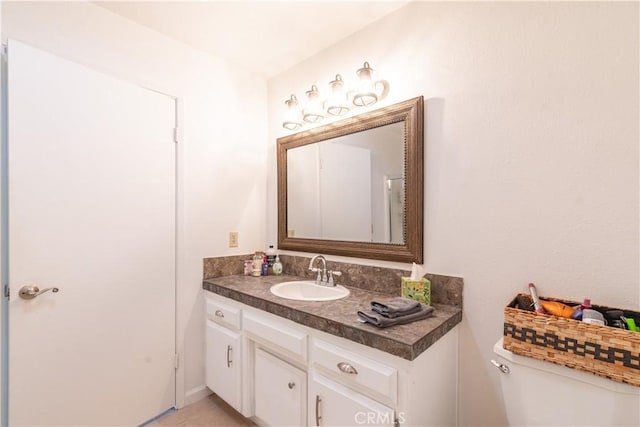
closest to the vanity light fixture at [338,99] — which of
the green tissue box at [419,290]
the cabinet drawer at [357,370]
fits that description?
the green tissue box at [419,290]

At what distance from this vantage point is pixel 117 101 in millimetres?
1632

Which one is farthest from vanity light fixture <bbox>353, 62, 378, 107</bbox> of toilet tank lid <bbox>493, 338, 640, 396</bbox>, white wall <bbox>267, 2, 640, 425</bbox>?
toilet tank lid <bbox>493, 338, 640, 396</bbox>

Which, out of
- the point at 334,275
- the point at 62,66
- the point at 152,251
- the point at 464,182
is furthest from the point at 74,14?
the point at 464,182

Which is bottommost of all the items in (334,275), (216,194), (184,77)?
(334,275)

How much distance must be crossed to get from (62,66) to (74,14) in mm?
319

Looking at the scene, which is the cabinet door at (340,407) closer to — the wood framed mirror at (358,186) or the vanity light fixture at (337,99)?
the wood framed mirror at (358,186)

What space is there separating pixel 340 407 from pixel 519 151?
4.32 feet

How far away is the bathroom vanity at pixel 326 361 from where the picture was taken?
1073mm

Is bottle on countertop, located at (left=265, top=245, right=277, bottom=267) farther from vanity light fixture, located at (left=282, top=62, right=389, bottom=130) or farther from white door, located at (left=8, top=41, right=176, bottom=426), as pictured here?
vanity light fixture, located at (left=282, top=62, right=389, bottom=130)

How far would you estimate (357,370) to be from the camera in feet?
3.76

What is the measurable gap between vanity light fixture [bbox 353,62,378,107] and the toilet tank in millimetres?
1345

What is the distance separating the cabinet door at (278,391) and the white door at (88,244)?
2.17 feet

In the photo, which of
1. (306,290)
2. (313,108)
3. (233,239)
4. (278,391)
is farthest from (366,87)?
(278,391)

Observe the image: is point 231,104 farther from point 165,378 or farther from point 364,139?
point 165,378
